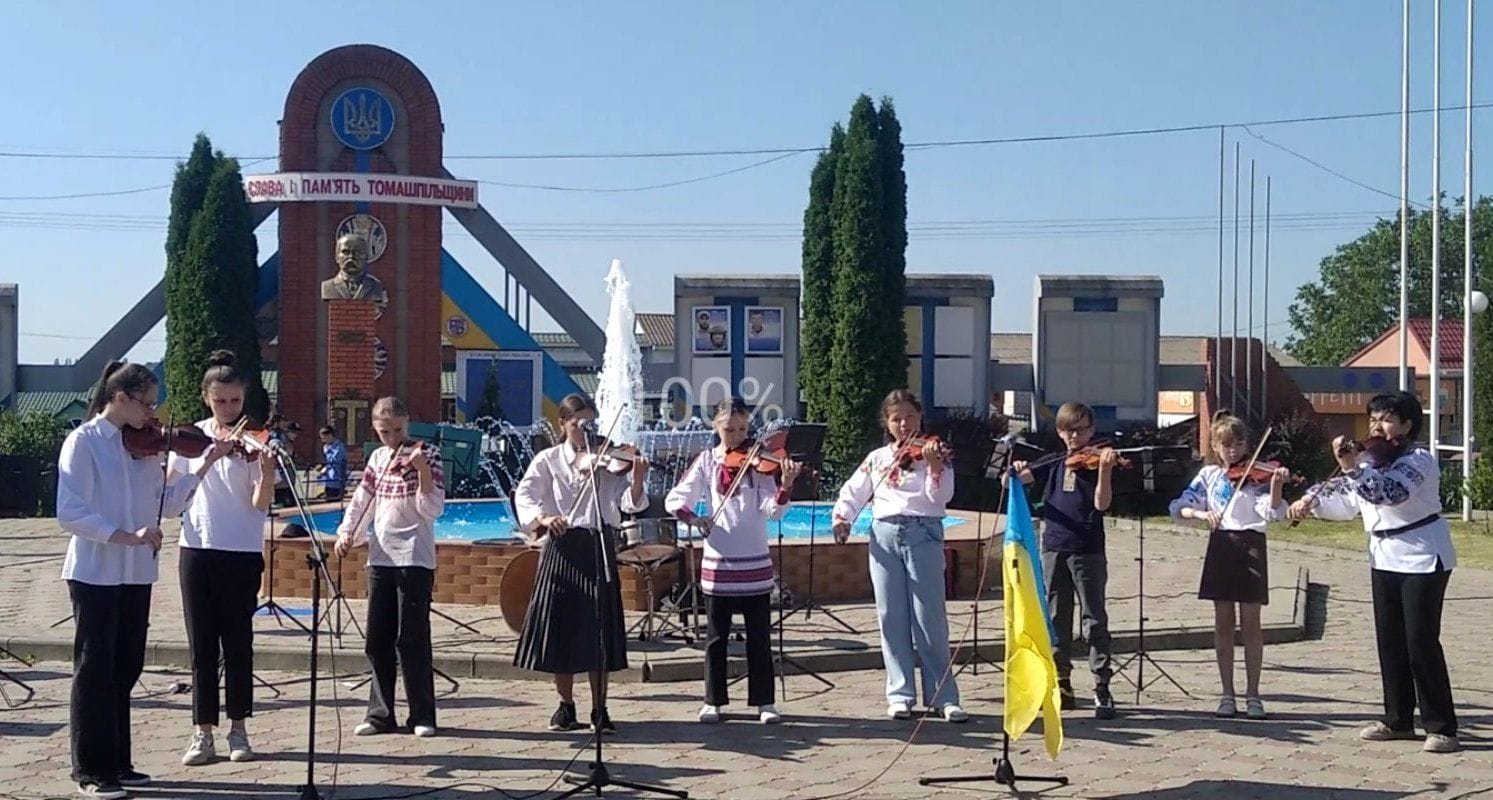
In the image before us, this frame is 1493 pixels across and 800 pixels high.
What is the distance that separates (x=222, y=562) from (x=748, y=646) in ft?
8.81

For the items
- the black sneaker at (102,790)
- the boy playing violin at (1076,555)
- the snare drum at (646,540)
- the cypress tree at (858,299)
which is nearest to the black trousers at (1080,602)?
the boy playing violin at (1076,555)

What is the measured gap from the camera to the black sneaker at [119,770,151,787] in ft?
22.3

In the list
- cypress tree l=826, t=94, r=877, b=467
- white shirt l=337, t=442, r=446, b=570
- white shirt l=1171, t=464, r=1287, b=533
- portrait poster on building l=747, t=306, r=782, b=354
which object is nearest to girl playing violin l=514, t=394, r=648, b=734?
white shirt l=337, t=442, r=446, b=570

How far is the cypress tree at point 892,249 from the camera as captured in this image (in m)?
29.5

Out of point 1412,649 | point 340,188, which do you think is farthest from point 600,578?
point 340,188

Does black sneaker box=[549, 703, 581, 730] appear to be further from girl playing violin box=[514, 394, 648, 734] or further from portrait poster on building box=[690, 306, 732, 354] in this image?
portrait poster on building box=[690, 306, 732, 354]

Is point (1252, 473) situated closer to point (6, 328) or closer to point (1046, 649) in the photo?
point (1046, 649)

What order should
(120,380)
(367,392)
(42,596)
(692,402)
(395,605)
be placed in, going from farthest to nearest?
(692,402), (367,392), (42,596), (395,605), (120,380)

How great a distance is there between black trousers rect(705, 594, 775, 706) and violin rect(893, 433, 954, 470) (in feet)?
3.33

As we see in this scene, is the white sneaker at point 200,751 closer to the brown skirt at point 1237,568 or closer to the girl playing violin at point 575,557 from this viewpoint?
the girl playing violin at point 575,557

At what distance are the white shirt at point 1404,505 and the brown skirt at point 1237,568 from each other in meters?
0.71

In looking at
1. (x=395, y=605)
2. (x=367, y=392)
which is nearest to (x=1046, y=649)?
(x=395, y=605)

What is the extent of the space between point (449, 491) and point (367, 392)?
500 cm

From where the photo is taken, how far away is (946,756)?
7.41m
